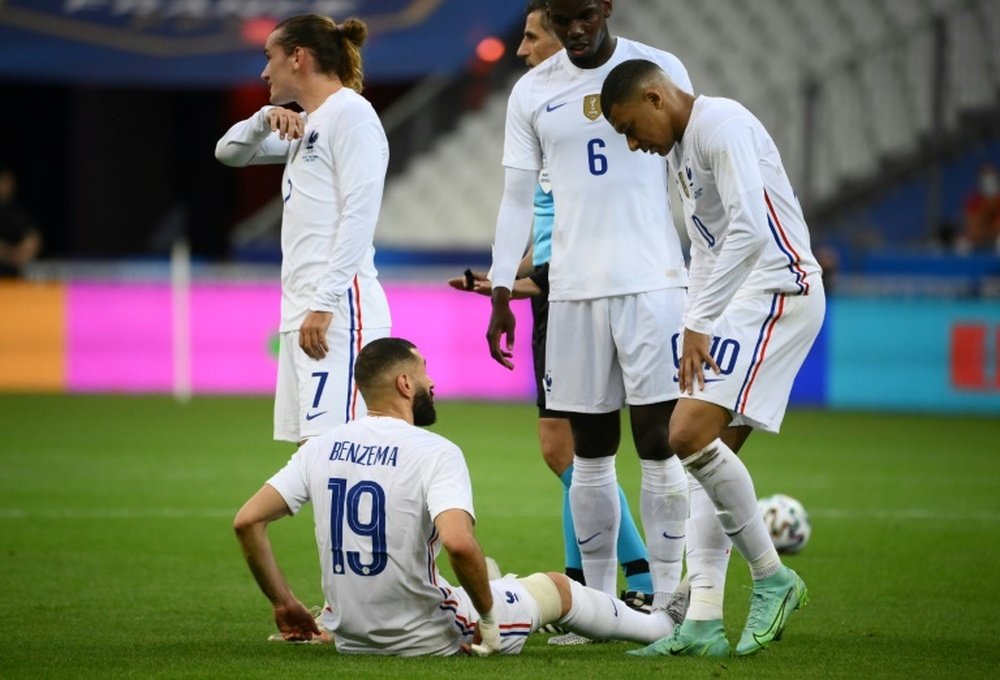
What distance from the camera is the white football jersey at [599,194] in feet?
20.4

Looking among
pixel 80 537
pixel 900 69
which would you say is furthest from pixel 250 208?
pixel 80 537

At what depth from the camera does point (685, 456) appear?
18.2ft

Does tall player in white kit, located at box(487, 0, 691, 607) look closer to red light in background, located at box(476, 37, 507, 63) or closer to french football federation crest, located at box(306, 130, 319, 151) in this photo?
french football federation crest, located at box(306, 130, 319, 151)

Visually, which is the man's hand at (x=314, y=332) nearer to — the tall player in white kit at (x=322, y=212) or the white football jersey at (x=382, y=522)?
the tall player in white kit at (x=322, y=212)

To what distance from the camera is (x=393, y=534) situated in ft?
17.3

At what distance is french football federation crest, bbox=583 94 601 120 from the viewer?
20.5 ft

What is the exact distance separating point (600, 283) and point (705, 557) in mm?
1093

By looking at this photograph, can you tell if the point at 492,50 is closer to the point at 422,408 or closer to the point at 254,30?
the point at 254,30

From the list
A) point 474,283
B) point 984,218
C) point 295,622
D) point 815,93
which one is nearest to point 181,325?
point 815,93

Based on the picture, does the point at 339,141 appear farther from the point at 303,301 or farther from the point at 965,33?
the point at 965,33

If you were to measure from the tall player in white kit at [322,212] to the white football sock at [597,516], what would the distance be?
89 cm

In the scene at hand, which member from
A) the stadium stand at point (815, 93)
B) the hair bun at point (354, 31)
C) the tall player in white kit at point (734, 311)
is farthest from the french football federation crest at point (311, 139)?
the stadium stand at point (815, 93)

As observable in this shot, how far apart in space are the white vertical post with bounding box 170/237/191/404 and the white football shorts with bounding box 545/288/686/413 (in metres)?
11.9

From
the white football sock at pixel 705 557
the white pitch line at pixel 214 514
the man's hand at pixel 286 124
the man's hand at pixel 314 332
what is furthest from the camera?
the white pitch line at pixel 214 514
